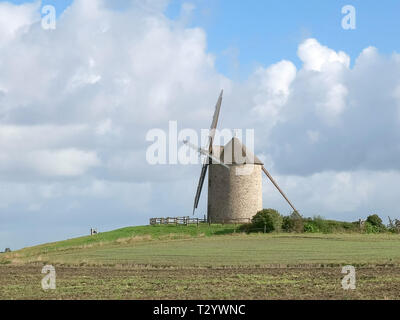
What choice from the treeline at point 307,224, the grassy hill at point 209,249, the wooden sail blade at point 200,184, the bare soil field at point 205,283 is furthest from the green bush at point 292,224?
the bare soil field at point 205,283

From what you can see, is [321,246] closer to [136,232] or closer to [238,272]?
[238,272]

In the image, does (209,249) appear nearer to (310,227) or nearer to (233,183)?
(233,183)

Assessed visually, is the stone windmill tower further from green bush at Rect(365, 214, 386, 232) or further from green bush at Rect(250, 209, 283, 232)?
green bush at Rect(365, 214, 386, 232)

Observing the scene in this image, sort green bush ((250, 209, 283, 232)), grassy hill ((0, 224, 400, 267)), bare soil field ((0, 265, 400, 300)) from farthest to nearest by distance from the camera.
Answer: green bush ((250, 209, 283, 232))
grassy hill ((0, 224, 400, 267))
bare soil field ((0, 265, 400, 300))

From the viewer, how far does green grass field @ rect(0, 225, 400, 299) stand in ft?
71.5

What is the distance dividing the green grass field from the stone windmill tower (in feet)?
33.0

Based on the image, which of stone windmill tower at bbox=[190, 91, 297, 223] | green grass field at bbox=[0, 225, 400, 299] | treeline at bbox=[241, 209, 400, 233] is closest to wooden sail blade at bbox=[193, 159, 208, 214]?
stone windmill tower at bbox=[190, 91, 297, 223]

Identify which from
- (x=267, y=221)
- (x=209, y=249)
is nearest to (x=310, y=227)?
(x=267, y=221)

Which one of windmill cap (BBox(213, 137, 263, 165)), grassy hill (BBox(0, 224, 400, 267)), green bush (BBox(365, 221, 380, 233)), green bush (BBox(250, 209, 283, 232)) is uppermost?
windmill cap (BBox(213, 137, 263, 165))

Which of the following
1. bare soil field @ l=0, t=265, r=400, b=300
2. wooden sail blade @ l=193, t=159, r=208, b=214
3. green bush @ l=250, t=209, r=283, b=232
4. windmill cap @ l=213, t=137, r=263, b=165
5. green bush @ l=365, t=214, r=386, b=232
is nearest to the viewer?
bare soil field @ l=0, t=265, r=400, b=300
